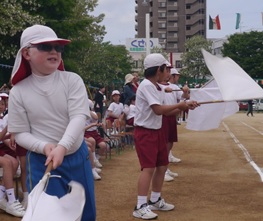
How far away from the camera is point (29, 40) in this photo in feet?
11.0

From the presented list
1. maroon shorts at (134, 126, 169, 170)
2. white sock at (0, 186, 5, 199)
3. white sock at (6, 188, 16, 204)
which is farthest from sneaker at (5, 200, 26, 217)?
maroon shorts at (134, 126, 169, 170)

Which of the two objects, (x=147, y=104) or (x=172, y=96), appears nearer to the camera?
(x=147, y=104)

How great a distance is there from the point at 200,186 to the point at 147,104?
2.40 meters

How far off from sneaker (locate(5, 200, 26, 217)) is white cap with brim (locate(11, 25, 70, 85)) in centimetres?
278

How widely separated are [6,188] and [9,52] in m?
15.6

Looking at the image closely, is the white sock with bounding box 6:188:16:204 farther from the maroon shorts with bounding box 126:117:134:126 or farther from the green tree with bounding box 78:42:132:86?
the green tree with bounding box 78:42:132:86

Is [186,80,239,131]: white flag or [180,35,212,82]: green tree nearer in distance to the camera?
[186,80,239,131]: white flag

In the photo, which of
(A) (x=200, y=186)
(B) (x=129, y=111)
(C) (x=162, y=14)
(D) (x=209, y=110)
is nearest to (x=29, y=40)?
(D) (x=209, y=110)

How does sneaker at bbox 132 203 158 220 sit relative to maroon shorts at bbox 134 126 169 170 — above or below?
below

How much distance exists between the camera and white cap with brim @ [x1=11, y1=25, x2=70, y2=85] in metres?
3.34

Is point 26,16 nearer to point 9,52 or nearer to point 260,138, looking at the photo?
point 9,52

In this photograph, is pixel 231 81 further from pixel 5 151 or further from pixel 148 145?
pixel 5 151

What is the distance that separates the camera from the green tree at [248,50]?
193 ft

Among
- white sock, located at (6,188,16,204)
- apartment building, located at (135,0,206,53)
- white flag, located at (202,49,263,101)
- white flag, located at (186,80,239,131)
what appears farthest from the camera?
apartment building, located at (135,0,206,53)
